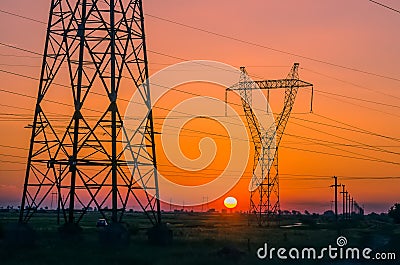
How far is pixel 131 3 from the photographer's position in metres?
51.2

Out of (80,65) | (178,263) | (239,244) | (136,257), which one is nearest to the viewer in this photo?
(178,263)

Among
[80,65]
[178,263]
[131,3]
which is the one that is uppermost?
[131,3]

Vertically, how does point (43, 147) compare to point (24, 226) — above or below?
above

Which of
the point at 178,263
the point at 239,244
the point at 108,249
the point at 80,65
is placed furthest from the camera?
the point at 239,244

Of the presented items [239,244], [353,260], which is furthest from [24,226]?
[353,260]

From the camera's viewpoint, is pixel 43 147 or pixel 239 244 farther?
pixel 239 244

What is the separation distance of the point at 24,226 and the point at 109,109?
367 inches

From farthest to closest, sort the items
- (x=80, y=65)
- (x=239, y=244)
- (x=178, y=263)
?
(x=239, y=244), (x=80, y=65), (x=178, y=263)

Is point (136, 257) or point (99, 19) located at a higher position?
point (99, 19)

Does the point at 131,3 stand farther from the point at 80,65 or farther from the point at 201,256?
the point at 201,256

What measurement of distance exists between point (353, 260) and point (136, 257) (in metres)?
12.4

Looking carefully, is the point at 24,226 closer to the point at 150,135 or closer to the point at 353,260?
the point at 150,135

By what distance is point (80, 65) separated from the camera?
49.3m

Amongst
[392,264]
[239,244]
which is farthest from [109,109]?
[392,264]
